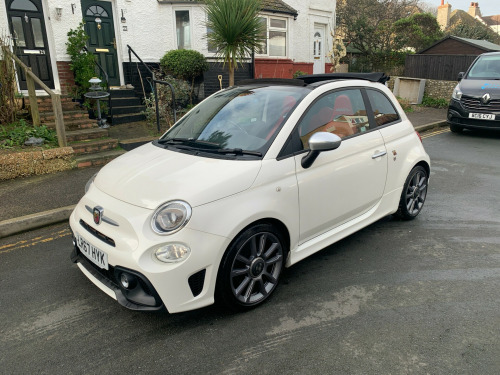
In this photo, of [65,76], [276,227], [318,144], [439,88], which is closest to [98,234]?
[276,227]

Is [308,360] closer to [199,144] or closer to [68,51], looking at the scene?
[199,144]

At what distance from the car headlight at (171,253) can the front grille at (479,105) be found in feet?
30.8

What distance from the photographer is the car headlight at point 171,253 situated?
8.41ft

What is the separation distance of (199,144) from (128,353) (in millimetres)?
1714

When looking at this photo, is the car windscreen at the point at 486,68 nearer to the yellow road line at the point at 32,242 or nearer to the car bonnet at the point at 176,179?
the car bonnet at the point at 176,179

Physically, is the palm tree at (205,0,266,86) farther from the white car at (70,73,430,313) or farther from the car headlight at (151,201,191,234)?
the car headlight at (151,201,191,234)

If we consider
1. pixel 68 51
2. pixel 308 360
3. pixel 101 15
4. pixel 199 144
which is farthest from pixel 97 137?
pixel 308 360

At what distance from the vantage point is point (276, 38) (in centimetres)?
1589

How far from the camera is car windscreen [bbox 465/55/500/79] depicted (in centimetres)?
1003

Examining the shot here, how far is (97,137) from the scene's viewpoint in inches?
315

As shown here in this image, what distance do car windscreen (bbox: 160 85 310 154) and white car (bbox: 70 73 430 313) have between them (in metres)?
0.01

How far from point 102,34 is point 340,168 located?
9681 millimetres

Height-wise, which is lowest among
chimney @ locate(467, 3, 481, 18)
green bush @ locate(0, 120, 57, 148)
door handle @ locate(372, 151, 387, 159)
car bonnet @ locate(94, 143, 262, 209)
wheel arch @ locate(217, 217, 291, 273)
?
wheel arch @ locate(217, 217, 291, 273)

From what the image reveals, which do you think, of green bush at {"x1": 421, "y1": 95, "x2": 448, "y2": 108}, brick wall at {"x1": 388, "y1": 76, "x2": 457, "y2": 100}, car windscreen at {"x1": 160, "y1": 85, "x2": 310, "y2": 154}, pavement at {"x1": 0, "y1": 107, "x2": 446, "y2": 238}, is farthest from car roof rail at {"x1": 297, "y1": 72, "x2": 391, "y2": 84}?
brick wall at {"x1": 388, "y1": 76, "x2": 457, "y2": 100}
